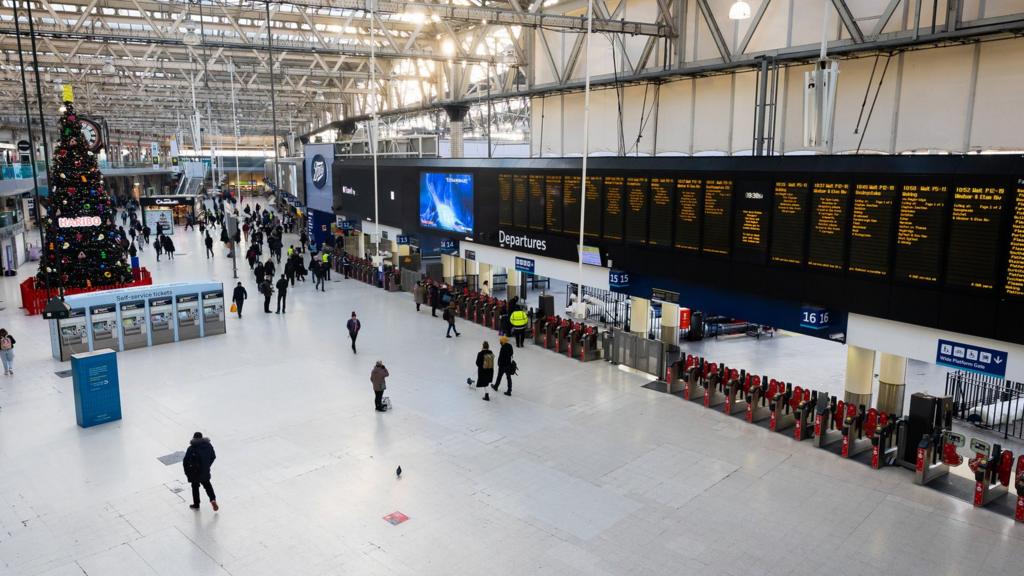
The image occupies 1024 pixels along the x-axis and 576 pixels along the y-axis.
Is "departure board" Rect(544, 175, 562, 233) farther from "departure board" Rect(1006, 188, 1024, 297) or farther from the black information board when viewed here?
"departure board" Rect(1006, 188, 1024, 297)

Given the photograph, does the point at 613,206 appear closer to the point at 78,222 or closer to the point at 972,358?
the point at 972,358

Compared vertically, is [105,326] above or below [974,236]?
below

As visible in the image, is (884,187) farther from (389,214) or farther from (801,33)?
(389,214)

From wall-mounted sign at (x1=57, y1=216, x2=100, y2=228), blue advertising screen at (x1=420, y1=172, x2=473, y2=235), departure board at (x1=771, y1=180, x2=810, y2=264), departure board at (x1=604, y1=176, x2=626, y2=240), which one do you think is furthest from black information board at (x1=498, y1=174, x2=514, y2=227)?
wall-mounted sign at (x1=57, y1=216, x2=100, y2=228)

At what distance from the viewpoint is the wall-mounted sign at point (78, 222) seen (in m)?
20.4

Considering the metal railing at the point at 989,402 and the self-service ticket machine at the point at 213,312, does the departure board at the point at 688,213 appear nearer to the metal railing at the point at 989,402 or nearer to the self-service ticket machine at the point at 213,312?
the metal railing at the point at 989,402

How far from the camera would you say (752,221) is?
12.0 m

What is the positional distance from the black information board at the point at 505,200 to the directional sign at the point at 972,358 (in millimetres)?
10622

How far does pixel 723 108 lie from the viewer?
16391mm

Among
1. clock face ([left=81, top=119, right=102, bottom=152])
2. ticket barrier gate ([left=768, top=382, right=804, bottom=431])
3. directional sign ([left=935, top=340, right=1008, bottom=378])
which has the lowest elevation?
ticket barrier gate ([left=768, top=382, right=804, bottom=431])

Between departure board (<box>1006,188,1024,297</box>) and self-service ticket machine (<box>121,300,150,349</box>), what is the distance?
1788 centimetres

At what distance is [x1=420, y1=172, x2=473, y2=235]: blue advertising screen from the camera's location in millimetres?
19891

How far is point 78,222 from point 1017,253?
22.7 metres

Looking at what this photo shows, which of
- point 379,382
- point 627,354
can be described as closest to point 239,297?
point 379,382
